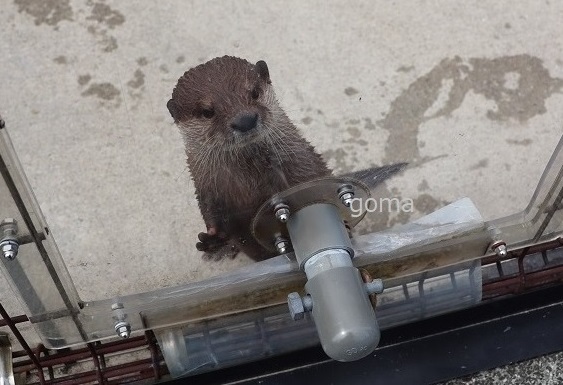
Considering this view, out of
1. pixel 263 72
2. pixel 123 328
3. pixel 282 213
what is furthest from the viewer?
pixel 263 72

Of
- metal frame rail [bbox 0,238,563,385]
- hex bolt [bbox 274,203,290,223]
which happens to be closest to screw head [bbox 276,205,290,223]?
hex bolt [bbox 274,203,290,223]

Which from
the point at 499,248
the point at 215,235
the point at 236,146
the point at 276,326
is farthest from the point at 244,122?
the point at 499,248

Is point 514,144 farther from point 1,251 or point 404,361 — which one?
point 1,251

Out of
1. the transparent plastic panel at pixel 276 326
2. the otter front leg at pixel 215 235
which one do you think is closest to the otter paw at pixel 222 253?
the otter front leg at pixel 215 235

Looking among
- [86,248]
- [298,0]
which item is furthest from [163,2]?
[86,248]

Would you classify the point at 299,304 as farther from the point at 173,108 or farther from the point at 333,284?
the point at 173,108

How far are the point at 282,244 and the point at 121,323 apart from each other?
305mm

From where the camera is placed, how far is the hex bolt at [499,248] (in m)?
1.49

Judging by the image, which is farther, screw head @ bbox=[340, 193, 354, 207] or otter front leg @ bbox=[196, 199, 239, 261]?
otter front leg @ bbox=[196, 199, 239, 261]

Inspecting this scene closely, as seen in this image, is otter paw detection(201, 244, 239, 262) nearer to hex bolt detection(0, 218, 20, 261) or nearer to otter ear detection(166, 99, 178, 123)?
otter ear detection(166, 99, 178, 123)

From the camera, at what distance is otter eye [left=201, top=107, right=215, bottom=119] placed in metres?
1.49

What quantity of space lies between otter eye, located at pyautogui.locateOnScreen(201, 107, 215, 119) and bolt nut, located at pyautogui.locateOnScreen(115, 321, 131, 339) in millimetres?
375

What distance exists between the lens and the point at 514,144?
Answer: 178 centimetres

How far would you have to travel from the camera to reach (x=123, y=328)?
1.46 meters
